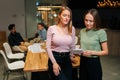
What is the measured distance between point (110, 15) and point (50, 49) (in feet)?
23.8

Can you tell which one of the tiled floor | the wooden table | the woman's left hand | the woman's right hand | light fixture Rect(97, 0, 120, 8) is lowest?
the tiled floor

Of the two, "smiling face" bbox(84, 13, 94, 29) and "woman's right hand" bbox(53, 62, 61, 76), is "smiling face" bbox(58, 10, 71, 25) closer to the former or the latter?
"smiling face" bbox(84, 13, 94, 29)

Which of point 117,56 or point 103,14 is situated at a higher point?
point 103,14

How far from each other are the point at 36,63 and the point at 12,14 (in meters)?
6.96

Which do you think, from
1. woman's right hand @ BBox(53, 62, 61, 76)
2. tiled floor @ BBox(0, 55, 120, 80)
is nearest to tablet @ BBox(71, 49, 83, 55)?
woman's right hand @ BBox(53, 62, 61, 76)

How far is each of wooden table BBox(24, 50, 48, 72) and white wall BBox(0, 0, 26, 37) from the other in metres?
6.12

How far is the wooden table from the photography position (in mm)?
3226

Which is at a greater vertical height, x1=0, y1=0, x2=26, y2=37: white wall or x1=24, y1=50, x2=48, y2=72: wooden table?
x1=0, y1=0, x2=26, y2=37: white wall

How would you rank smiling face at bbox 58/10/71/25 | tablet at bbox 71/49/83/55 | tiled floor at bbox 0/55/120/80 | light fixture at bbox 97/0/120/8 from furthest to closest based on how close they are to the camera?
light fixture at bbox 97/0/120/8 → tiled floor at bbox 0/55/120/80 → tablet at bbox 71/49/83/55 → smiling face at bbox 58/10/71/25

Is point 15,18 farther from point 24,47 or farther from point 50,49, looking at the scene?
point 50,49

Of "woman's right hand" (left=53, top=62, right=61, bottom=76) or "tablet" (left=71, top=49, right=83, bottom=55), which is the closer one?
"woman's right hand" (left=53, top=62, right=61, bottom=76)

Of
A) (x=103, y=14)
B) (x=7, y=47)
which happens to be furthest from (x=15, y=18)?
(x=7, y=47)

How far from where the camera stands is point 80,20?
34.3ft

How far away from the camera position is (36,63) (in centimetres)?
354
